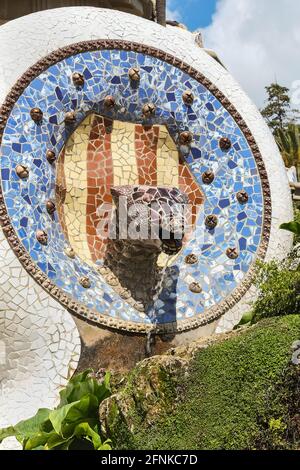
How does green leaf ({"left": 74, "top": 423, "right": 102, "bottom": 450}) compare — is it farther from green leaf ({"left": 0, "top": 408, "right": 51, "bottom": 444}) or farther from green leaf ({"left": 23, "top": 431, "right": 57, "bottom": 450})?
green leaf ({"left": 0, "top": 408, "right": 51, "bottom": 444})

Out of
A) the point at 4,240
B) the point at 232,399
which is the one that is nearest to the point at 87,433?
the point at 232,399

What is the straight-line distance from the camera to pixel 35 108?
358 inches

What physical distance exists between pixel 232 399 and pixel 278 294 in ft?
5.58

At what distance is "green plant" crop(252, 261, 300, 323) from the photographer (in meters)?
7.25

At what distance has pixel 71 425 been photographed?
7035 mm

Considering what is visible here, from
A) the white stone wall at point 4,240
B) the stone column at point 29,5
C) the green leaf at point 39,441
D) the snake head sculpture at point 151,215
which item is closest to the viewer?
the green leaf at point 39,441

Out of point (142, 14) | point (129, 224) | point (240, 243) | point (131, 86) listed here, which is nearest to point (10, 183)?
point (129, 224)

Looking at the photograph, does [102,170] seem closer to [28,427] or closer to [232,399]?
[28,427]

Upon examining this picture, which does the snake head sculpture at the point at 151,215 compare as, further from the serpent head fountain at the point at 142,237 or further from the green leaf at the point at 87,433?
the green leaf at the point at 87,433

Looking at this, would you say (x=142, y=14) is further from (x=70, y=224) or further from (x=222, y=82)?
→ (x=70, y=224)

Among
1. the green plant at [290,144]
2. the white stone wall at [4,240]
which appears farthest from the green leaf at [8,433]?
the green plant at [290,144]

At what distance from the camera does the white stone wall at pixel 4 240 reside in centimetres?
815

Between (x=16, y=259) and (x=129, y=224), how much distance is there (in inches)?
48.8

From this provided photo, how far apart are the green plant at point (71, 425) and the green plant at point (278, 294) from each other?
1436 millimetres
